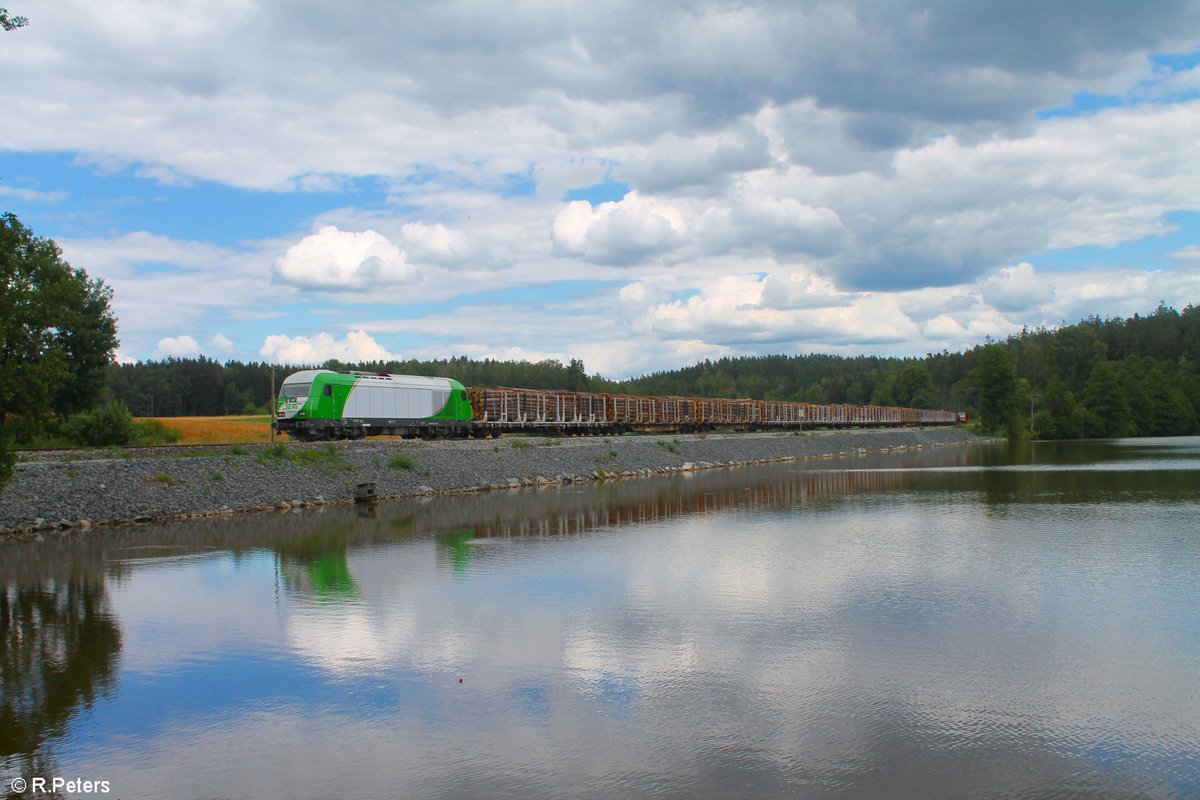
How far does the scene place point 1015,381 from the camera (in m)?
110

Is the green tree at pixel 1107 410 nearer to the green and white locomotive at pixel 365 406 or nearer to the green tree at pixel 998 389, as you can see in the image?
the green tree at pixel 998 389

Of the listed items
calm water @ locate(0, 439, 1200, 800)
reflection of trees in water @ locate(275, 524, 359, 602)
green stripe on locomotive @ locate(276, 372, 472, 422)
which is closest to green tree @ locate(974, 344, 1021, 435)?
green stripe on locomotive @ locate(276, 372, 472, 422)

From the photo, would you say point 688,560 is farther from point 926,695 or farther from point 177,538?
point 177,538

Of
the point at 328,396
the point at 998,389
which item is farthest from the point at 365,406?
the point at 998,389

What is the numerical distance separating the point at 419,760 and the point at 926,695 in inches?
225

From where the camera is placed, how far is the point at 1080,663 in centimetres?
1138

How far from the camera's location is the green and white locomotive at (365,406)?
41375mm

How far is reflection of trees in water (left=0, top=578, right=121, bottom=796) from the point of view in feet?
30.1

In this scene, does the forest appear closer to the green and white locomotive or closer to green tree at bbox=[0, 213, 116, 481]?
the green and white locomotive

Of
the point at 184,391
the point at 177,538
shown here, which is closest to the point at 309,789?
the point at 177,538

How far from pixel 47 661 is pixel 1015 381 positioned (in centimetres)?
11471

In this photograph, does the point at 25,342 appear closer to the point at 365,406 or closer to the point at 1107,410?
the point at 365,406

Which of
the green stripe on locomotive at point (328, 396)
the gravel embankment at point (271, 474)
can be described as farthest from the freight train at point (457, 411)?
the gravel embankment at point (271, 474)

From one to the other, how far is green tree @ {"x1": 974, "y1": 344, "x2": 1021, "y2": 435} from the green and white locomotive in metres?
79.6
